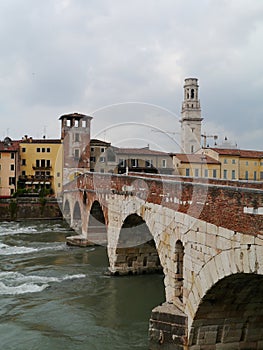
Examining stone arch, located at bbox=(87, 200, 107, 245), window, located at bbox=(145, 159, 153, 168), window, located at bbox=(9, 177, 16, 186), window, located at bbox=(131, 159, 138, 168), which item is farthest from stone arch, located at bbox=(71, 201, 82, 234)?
window, located at bbox=(9, 177, 16, 186)

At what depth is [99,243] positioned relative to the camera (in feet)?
91.8

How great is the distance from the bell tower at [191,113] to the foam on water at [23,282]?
43302 millimetres

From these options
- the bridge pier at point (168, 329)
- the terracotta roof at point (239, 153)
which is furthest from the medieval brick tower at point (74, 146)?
the bridge pier at point (168, 329)

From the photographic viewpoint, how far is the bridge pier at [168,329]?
10.3 meters

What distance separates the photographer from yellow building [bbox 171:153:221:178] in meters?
41.2

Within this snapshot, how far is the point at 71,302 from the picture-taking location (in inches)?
610

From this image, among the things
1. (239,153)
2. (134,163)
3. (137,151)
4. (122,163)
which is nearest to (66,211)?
(122,163)

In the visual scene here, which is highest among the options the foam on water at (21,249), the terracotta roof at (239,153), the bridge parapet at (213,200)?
the terracotta roof at (239,153)

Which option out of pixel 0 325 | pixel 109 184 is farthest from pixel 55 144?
pixel 0 325

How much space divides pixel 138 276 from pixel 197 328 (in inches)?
350

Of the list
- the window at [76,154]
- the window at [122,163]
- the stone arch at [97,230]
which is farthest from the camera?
the window at [76,154]

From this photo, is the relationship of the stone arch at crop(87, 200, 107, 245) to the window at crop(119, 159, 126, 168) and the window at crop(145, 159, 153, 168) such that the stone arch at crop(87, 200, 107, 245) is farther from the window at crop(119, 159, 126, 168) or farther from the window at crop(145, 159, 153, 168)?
the window at crop(145, 159, 153, 168)

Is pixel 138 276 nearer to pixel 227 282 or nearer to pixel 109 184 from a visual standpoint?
pixel 109 184

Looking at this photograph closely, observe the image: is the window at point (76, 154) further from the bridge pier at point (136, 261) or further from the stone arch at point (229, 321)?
the stone arch at point (229, 321)
